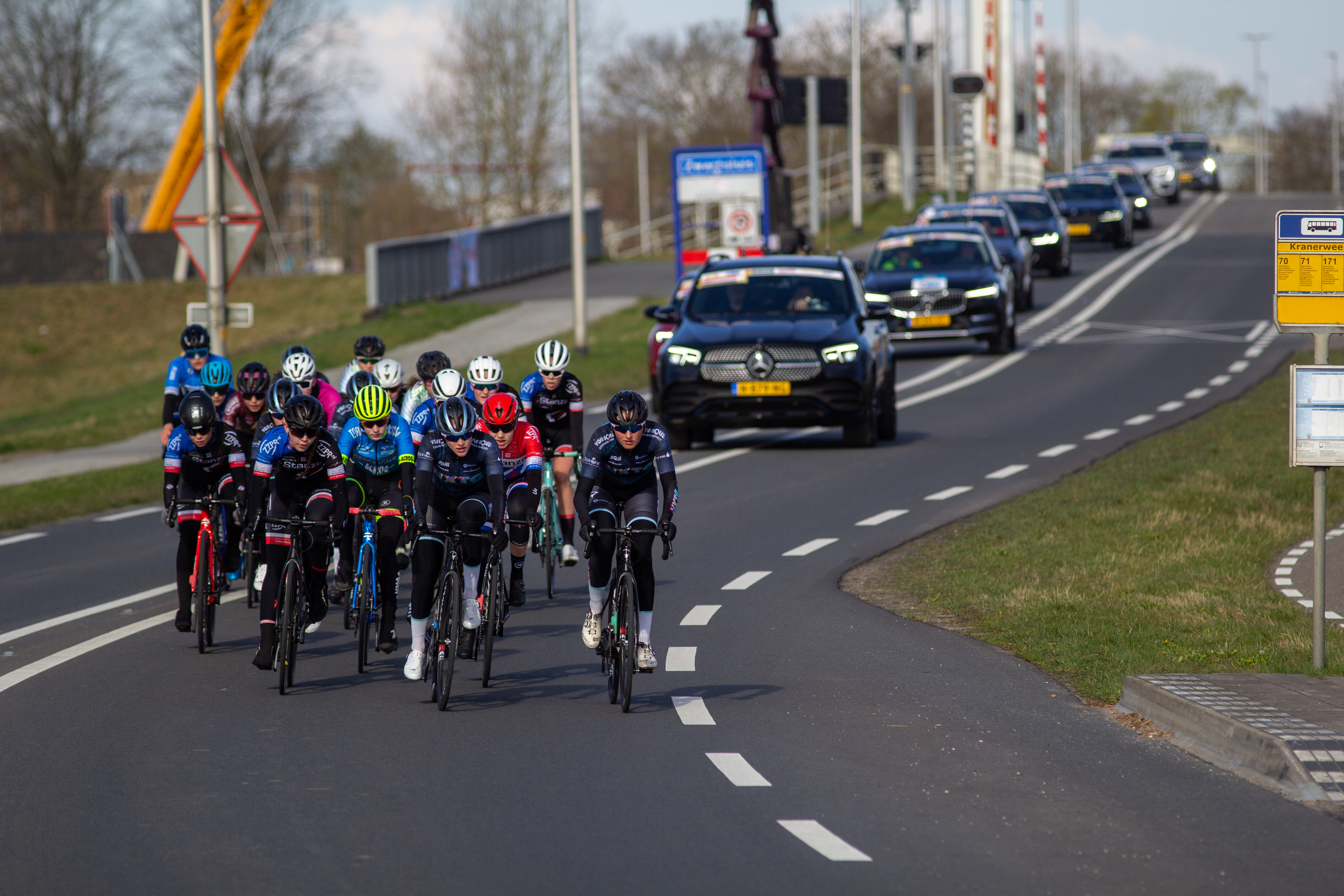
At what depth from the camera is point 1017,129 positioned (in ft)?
222

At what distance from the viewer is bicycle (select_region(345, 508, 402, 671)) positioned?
9.90 meters

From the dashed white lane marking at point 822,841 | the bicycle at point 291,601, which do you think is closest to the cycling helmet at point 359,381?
the bicycle at point 291,601

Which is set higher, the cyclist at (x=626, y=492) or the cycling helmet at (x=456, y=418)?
the cycling helmet at (x=456, y=418)

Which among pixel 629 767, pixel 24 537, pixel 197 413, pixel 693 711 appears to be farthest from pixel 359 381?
pixel 24 537

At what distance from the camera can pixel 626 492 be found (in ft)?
29.9

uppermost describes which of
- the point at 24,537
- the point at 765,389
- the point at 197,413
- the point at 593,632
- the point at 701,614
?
the point at 197,413

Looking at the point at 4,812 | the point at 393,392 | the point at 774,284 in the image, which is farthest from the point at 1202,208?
the point at 4,812

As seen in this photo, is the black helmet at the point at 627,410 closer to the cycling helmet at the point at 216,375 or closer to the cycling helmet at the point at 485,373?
the cycling helmet at the point at 485,373

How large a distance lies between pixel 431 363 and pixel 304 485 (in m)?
2.22

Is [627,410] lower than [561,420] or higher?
higher

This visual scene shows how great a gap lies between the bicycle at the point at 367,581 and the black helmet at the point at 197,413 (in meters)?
0.99

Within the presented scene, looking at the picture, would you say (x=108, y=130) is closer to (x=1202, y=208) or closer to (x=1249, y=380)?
(x=1202, y=208)

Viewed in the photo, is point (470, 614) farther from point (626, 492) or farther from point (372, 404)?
point (372, 404)

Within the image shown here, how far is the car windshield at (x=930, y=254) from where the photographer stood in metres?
29.3
